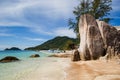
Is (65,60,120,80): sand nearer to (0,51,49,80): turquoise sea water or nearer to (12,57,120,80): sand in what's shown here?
(12,57,120,80): sand

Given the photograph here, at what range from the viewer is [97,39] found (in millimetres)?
32094

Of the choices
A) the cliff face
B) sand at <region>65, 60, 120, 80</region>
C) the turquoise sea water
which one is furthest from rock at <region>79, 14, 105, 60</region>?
sand at <region>65, 60, 120, 80</region>

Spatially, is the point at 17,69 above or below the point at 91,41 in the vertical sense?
below

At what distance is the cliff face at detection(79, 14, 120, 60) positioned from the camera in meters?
31.3

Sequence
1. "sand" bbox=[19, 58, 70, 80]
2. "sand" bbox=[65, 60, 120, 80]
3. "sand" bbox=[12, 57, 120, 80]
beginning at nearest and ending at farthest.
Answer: "sand" bbox=[65, 60, 120, 80] → "sand" bbox=[12, 57, 120, 80] → "sand" bbox=[19, 58, 70, 80]

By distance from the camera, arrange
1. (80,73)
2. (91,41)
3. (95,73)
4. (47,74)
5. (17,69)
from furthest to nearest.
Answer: (91,41), (17,69), (47,74), (80,73), (95,73)

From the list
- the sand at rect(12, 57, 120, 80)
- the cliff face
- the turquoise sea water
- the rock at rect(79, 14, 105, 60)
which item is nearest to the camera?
the sand at rect(12, 57, 120, 80)

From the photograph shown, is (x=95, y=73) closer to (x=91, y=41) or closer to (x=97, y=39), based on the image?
(x=97, y=39)

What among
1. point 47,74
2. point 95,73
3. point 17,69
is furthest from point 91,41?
point 95,73

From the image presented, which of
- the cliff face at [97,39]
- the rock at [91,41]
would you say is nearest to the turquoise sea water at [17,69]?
the rock at [91,41]

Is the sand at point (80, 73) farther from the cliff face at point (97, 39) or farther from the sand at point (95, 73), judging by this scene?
Result: the cliff face at point (97, 39)

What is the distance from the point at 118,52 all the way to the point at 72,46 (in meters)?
56.4

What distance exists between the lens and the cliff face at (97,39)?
31.3 m

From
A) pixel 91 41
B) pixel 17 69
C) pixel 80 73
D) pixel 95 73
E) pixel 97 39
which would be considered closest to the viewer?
pixel 95 73
